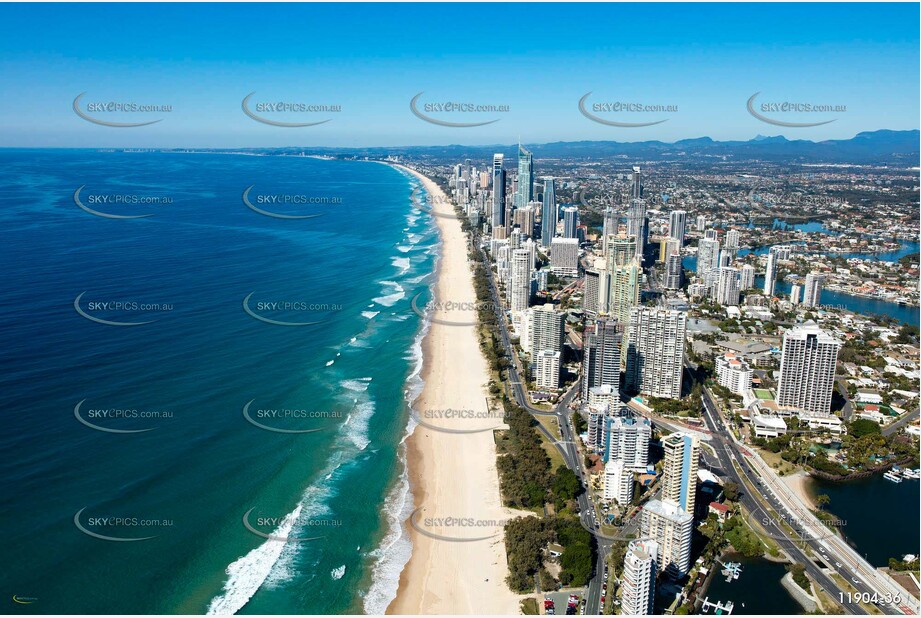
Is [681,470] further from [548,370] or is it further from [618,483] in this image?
[548,370]

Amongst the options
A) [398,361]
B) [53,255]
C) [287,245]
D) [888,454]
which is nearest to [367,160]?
Answer: [287,245]

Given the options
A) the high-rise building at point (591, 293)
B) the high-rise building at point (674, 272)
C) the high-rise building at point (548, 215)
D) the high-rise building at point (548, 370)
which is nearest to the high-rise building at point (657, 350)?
the high-rise building at point (548, 370)

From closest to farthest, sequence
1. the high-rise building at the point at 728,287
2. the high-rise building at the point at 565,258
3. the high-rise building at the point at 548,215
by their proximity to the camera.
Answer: the high-rise building at the point at 728,287 < the high-rise building at the point at 565,258 < the high-rise building at the point at 548,215

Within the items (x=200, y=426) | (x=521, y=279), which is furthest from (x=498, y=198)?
(x=200, y=426)

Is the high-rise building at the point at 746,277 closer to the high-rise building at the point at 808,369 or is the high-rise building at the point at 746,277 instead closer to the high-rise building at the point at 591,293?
the high-rise building at the point at 591,293

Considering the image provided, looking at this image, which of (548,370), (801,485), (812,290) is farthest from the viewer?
(812,290)
